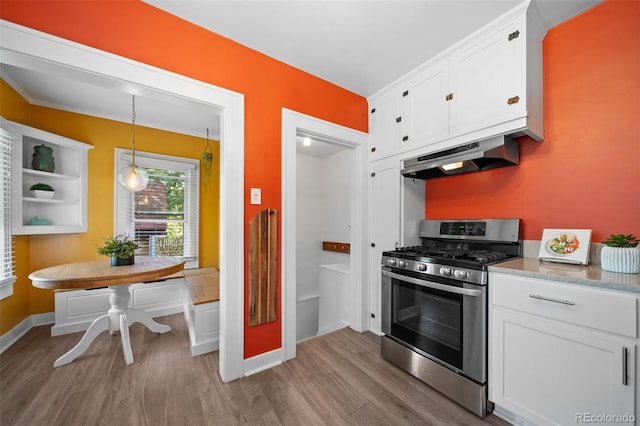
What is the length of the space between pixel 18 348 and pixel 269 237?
2.71 metres

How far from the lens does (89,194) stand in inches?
124

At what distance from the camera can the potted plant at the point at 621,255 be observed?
133cm

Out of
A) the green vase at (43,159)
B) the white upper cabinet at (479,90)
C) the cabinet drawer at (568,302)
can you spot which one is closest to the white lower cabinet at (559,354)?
the cabinet drawer at (568,302)

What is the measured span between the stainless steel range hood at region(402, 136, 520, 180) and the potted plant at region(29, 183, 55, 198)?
3.90 m

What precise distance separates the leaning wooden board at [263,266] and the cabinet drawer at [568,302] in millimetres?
1620

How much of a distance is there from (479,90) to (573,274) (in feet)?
4.60

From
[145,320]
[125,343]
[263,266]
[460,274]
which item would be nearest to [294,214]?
[263,266]

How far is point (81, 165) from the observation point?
3086 millimetres

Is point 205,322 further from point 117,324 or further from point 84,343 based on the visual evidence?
point 84,343

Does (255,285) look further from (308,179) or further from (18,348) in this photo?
(308,179)

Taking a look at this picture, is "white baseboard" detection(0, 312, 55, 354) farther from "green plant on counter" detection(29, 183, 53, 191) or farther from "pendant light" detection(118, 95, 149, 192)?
"pendant light" detection(118, 95, 149, 192)

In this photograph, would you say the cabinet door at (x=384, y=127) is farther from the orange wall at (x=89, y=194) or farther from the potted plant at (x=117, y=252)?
the potted plant at (x=117, y=252)

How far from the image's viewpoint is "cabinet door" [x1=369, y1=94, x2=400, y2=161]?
2.59 meters

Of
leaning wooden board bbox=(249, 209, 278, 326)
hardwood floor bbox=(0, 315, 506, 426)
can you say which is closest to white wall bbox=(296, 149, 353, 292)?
hardwood floor bbox=(0, 315, 506, 426)
